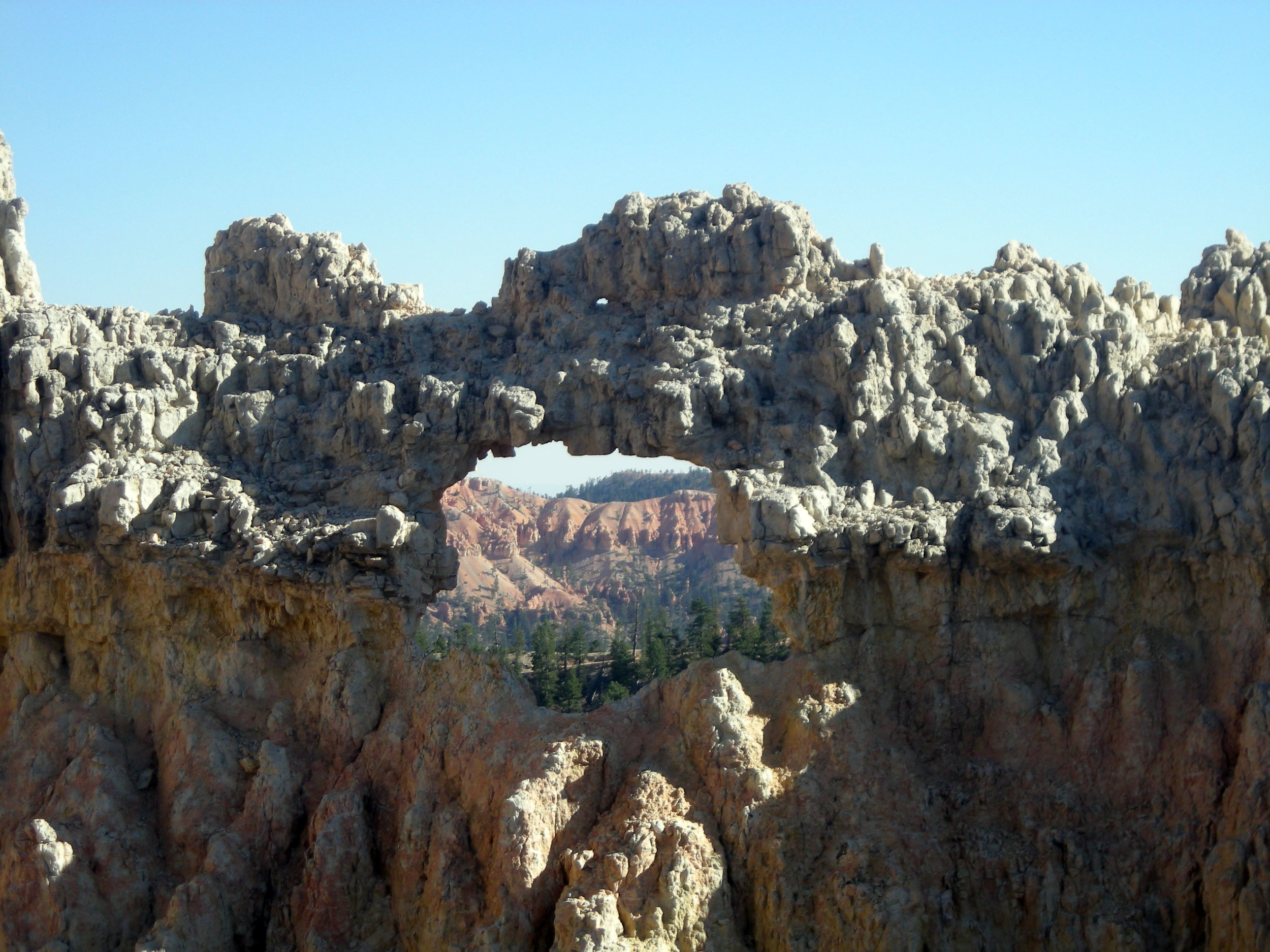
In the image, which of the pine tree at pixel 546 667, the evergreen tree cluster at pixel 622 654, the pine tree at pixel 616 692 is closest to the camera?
the pine tree at pixel 616 692

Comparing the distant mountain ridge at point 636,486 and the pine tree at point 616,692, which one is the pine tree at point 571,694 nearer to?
the pine tree at point 616,692

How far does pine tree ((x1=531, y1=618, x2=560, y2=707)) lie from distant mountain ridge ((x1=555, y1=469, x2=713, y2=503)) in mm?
62187

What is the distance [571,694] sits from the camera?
39.4m

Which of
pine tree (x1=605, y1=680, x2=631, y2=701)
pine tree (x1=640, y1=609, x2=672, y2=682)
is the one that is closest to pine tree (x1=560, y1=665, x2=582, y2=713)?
pine tree (x1=605, y1=680, x2=631, y2=701)

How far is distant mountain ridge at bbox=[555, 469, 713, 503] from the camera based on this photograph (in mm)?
114938

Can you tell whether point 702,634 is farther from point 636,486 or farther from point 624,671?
point 636,486

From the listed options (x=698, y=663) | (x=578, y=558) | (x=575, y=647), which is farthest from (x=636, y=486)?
(x=698, y=663)

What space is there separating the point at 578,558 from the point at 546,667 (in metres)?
49.5

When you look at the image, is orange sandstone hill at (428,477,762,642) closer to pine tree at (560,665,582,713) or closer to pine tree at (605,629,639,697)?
pine tree at (605,629,639,697)

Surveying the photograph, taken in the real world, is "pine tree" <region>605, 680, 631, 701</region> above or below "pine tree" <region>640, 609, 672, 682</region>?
below

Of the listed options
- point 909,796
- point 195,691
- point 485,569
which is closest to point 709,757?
point 909,796

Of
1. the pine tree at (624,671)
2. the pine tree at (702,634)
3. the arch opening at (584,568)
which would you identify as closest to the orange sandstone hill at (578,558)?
the arch opening at (584,568)

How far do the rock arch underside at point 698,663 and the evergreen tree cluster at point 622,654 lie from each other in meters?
16.0

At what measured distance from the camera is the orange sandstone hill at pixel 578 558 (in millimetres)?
79562
